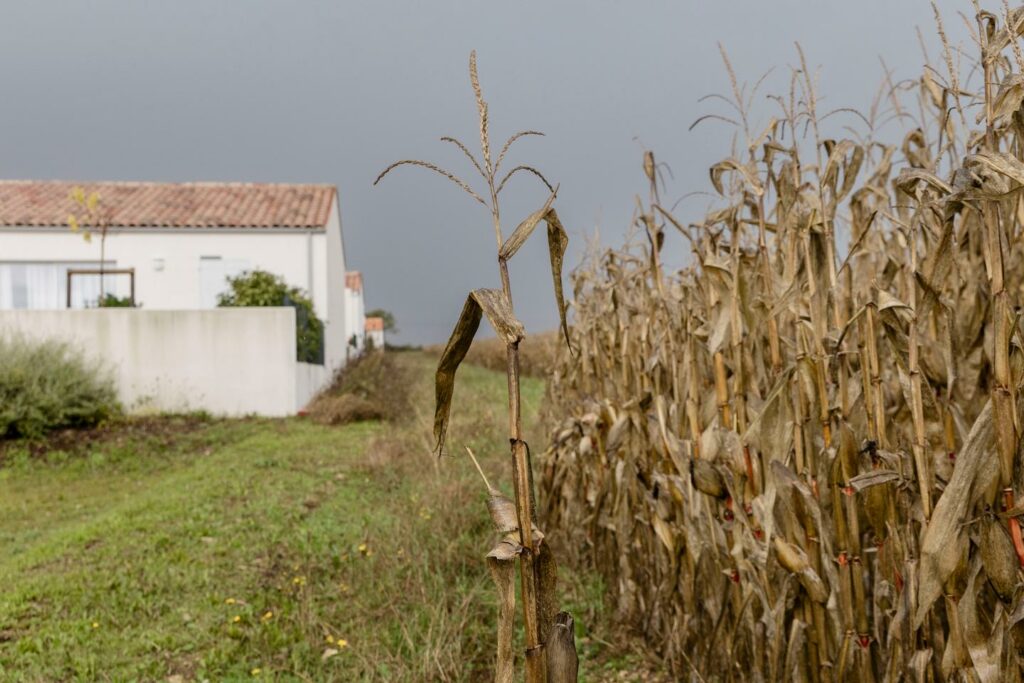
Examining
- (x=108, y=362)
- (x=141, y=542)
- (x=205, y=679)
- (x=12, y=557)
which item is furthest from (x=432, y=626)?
(x=108, y=362)

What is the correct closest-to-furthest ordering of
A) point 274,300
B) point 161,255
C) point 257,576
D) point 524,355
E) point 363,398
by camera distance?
point 257,576
point 363,398
point 274,300
point 161,255
point 524,355

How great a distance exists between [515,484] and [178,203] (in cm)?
2005

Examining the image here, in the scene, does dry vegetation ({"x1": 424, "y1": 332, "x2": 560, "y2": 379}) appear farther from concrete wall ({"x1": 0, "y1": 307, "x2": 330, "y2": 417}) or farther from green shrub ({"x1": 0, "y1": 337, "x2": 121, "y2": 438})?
green shrub ({"x1": 0, "y1": 337, "x2": 121, "y2": 438})

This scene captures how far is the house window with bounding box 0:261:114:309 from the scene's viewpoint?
17.6 meters

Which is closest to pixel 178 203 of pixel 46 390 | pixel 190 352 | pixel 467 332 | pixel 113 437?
pixel 190 352

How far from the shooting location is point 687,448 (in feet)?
8.00

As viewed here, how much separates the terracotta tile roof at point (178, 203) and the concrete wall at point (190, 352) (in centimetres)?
514

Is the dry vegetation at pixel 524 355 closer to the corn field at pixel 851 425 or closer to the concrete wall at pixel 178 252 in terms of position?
the concrete wall at pixel 178 252

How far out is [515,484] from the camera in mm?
992

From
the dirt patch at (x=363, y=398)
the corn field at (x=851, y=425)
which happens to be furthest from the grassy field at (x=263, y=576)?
the dirt patch at (x=363, y=398)

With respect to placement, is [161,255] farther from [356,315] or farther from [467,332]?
[467,332]

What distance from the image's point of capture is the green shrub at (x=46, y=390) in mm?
9844

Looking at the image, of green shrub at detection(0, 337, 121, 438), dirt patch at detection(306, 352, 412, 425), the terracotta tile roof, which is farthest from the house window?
green shrub at detection(0, 337, 121, 438)

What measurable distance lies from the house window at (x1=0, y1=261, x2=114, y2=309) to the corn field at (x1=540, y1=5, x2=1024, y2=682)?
58.0 feet
